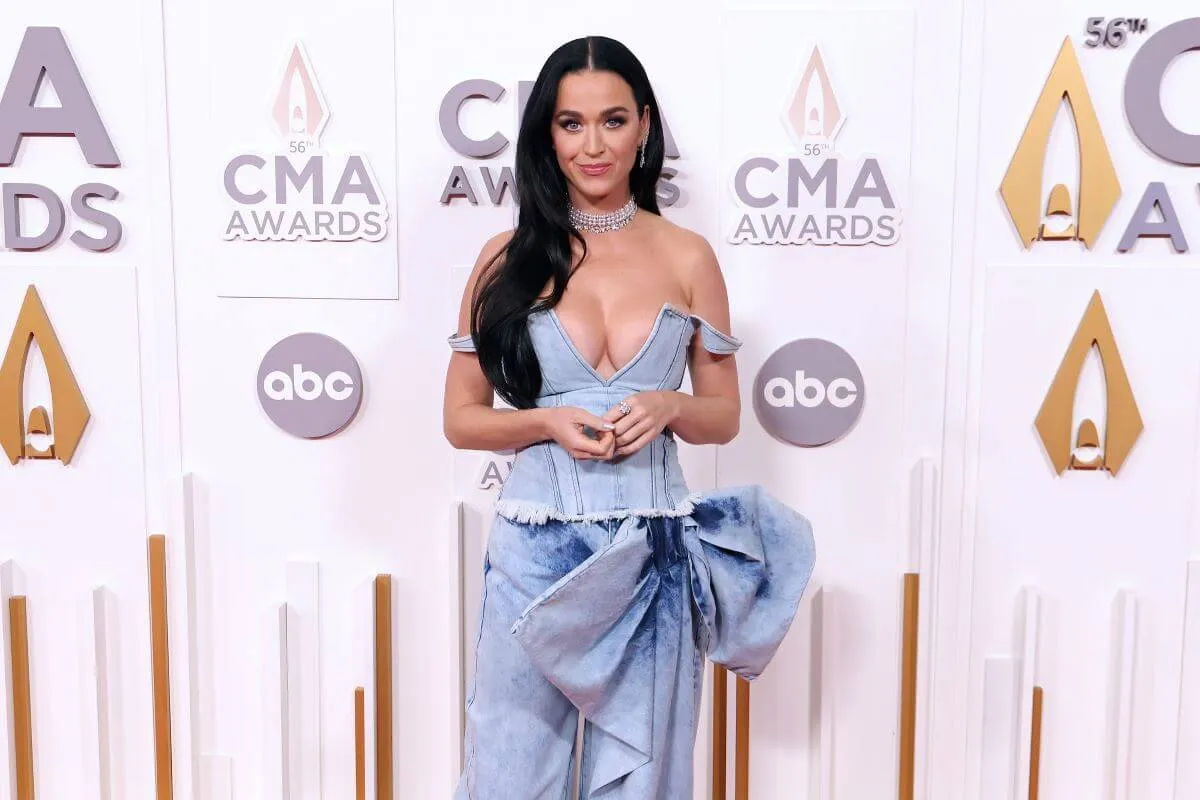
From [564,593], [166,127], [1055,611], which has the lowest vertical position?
[1055,611]

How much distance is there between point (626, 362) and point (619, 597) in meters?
0.35

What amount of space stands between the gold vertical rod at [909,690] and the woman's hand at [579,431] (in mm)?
1058

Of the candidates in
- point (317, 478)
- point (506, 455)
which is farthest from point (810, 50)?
point (317, 478)

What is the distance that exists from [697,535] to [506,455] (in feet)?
2.39

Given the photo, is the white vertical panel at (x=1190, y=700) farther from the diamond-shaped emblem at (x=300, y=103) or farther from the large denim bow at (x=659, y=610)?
the diamond-shaped emblem at (x=300, y=103)

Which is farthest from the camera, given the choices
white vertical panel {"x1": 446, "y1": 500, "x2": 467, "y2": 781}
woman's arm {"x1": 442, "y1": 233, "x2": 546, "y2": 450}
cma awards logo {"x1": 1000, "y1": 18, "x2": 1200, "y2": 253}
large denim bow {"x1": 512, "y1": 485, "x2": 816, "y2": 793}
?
white vertical panel {"x1": 446, "y1": 500, "x2": 467, "y2": 781}

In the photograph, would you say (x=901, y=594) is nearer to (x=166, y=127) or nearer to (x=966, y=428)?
(x=966, y=428)

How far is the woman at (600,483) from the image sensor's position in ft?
5.15

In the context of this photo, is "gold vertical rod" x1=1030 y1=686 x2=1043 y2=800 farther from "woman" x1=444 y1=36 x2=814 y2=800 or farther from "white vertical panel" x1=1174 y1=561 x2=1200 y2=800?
"woman" x1=444 y1=36 x2=814 y2=800

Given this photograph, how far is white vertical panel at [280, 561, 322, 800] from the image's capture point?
2.34 meters

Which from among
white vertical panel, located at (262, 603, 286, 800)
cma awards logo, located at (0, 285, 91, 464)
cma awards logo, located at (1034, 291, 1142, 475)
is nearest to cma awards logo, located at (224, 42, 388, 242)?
cma awards logo, located at (0, 285, 91, 464)

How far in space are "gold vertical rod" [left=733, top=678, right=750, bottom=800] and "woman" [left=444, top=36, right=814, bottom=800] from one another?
0.64 meters

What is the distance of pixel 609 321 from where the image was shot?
1.63 meters

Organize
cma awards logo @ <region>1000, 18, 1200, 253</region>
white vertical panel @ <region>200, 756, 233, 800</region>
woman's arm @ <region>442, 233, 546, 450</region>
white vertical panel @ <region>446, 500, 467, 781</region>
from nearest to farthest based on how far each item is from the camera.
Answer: woman's arm @ <region>442, 233, 546, 450</region>
cma awards logo @ <region>1000, 18, 1200, 253</region>
white vertical panel @ <region>446, 500, 467, 781</region>
white vertical panel @ <region>200, 756, 233, 800</region>
